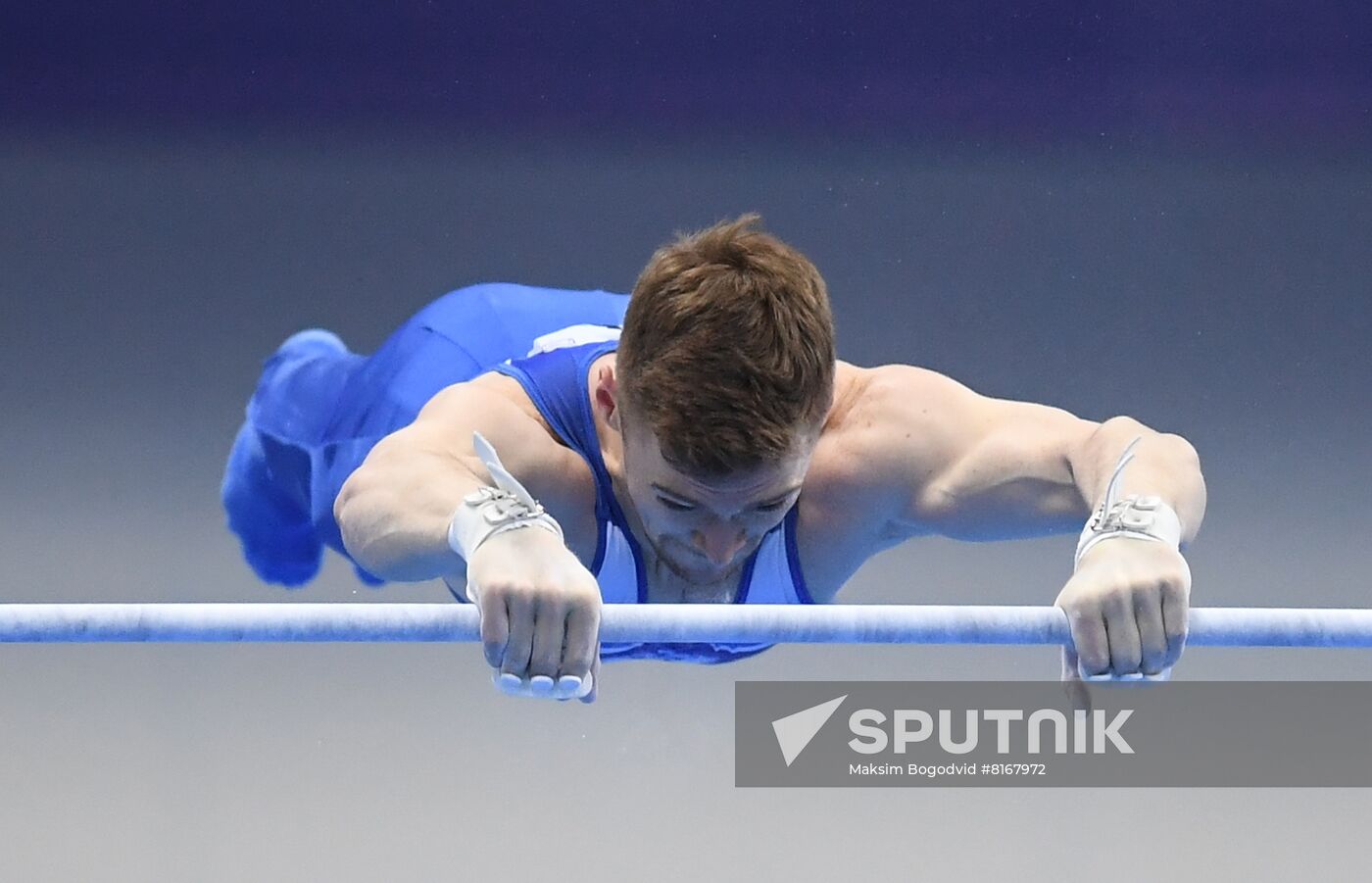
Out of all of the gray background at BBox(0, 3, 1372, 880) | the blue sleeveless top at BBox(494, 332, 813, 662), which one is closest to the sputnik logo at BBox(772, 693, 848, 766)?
the gray background at BBox(0, 3, 1372, 880)

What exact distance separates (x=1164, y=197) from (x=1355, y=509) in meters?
0.65

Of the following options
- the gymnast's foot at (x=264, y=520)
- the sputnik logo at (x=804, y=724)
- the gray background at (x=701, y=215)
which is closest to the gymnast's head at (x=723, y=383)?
the gymnast's foot at (x=264, y=520)

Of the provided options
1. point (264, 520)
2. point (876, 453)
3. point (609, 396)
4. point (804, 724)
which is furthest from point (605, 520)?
point (804, 724)

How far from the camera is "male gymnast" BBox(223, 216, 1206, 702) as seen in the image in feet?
3.18

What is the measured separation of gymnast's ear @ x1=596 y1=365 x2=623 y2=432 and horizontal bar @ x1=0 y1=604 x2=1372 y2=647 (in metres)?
0.25

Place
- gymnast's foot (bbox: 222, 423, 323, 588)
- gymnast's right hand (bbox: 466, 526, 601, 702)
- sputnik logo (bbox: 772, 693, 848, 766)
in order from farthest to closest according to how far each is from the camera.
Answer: sputnik logo (bbox: 772, 693, 848, 766) → gymnast's foot (bbox: 222, 423, 323, 588) → gymnast's right hand (bbox: 466, 526, 601, 702)

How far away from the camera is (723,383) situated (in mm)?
1051

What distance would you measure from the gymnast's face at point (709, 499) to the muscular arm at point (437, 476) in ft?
0.31

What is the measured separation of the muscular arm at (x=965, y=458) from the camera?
4.00 ft

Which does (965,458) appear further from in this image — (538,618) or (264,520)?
(264,520)

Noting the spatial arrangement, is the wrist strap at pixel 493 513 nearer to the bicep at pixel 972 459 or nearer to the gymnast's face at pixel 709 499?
the gymnast's face at pixel 709 499

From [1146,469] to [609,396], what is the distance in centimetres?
42

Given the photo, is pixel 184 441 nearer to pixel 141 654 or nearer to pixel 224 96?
pixel 141 654

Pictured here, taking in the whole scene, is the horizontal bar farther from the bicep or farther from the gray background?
the gray background
